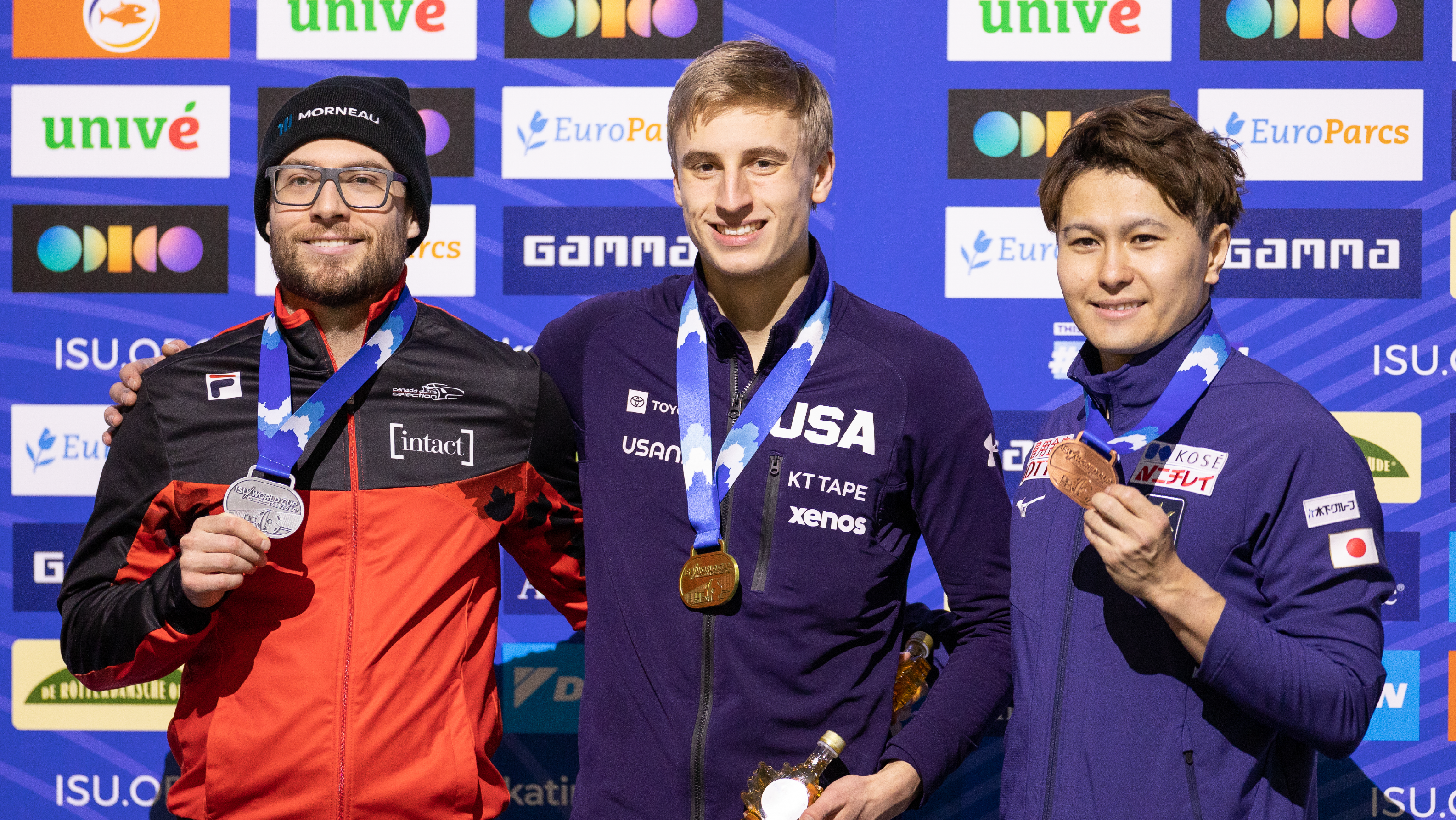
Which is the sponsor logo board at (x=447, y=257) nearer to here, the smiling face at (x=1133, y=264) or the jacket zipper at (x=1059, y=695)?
the smiling face at (x=1133, y=264)

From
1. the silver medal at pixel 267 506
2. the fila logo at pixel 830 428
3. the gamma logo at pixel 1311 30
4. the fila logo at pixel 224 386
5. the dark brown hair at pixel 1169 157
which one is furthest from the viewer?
the gamma logo at pixel 1311 30

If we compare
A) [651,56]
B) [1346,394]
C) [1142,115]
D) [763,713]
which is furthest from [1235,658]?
[651,56]

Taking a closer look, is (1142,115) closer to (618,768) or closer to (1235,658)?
(1235,658)

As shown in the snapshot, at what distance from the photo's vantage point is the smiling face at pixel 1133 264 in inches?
62.1

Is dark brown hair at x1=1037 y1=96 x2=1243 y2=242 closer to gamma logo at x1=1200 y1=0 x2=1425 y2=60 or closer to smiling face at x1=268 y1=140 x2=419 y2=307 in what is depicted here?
smiling face at x1=268 y1=140 x2=419 y2=307

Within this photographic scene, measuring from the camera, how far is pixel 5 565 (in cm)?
302

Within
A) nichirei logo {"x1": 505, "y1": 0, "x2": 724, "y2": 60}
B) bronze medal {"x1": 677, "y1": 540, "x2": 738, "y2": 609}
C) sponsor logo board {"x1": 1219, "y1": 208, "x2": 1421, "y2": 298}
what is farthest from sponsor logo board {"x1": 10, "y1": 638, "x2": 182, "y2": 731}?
sponsor logo board {"x1": 1219, "y1": 208, "x2": 1421, "y2": 298}

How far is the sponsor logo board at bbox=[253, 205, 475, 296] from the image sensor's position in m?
2.99

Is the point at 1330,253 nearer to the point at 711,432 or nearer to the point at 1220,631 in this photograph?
the point at 1220,631

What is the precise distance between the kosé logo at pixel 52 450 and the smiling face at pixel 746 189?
218 centimetres

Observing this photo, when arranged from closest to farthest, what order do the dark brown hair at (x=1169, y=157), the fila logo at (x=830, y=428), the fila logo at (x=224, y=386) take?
the dark brown hair at (x=1169, y=157), the fila logo at (x=830, y=428), the fila logo at (x=224, y=386)

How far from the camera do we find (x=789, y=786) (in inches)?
63.9

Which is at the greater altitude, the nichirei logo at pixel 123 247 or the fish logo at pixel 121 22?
the fish logo at pixel 121 22

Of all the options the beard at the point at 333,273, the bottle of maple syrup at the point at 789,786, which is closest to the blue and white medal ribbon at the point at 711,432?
the bottle of maple syrup at the point at 789,786
